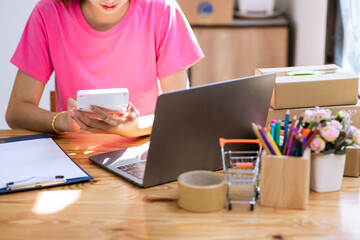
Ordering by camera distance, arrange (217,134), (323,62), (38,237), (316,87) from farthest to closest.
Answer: (323,62) < (316,87) < (217,134) < (38,237)

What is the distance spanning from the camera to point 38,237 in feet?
3.03

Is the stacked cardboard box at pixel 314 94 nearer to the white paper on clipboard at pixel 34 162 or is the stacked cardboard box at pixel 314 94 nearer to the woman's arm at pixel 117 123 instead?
the woman's arm at pixel 117 123

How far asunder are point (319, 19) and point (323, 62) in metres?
0.31

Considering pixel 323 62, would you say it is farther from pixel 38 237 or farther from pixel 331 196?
pixel 38 237

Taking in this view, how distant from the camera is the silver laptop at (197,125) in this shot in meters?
1.06

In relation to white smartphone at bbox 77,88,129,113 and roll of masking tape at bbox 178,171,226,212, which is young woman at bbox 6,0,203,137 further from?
roll of masking tape at bbox 178,171,226,212

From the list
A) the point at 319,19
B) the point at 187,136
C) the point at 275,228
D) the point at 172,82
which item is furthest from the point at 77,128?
the point at 319,19

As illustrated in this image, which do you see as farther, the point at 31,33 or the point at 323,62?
the point at 323,62

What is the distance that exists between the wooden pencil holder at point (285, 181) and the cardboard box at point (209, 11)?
103 inches

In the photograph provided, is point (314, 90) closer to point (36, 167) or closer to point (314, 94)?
point (314, 94)

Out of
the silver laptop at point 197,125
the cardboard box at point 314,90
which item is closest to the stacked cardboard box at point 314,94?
the cardboard box at point 314,90

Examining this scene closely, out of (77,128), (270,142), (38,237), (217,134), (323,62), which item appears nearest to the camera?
(38,237)

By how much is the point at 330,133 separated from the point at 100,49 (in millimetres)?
930

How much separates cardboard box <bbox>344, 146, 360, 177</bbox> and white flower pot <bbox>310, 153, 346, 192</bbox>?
0.08 metres
